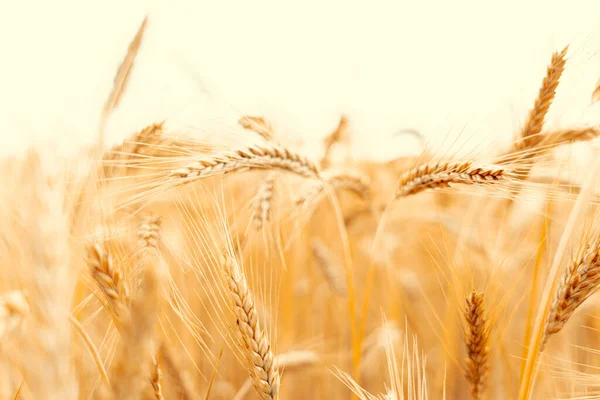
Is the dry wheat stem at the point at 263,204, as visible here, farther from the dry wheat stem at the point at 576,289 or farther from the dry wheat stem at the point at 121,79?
the dry wheat stem at the point at 576,289

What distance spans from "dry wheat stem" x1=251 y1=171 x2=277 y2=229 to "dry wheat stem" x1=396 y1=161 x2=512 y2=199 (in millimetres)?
343

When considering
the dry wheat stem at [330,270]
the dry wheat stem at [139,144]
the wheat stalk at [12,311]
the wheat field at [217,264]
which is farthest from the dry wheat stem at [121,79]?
the dry wheat stem at [330,270]

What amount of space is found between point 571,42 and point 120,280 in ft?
3.10

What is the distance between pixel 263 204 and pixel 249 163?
0.26m

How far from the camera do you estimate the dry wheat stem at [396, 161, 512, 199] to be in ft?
2.30

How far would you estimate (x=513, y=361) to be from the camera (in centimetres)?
152

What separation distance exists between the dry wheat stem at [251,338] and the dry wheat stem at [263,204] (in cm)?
46

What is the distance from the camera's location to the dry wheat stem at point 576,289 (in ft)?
1.95

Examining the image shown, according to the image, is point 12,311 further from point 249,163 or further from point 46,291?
point 249,163

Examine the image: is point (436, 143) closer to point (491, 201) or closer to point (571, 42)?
point (571, 42)

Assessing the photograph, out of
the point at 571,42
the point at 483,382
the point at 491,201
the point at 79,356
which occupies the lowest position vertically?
the point at 483,382

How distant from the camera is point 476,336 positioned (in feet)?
2.32

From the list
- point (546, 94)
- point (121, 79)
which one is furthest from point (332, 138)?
point (121, 79)

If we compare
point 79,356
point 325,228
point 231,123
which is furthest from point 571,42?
point 325,228
